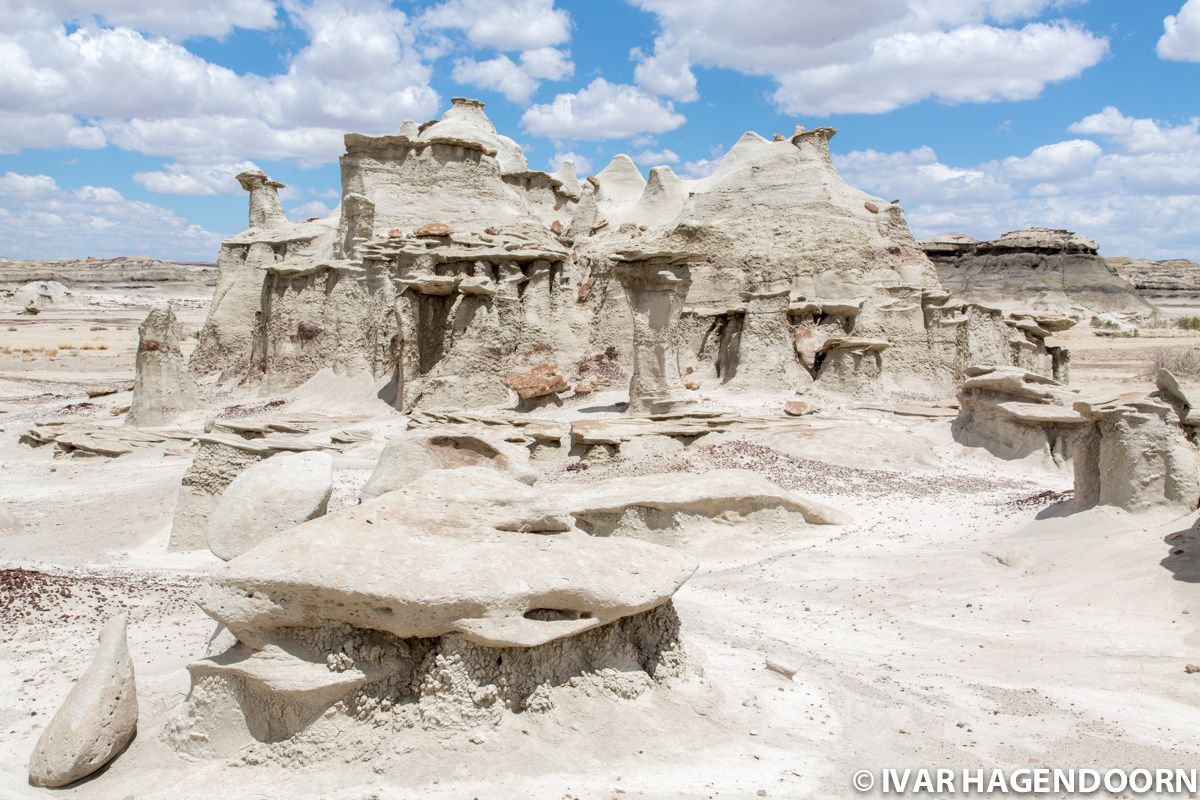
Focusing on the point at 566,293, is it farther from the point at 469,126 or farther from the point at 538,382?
the point at 469,126

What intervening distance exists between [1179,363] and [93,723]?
28551 mm

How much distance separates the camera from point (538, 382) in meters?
15.3

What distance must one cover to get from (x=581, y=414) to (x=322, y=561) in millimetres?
11187

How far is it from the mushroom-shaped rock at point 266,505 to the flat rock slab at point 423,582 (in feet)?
3.65

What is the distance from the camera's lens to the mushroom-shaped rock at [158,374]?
16.5 metres

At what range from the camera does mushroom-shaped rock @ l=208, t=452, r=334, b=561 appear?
528 cm

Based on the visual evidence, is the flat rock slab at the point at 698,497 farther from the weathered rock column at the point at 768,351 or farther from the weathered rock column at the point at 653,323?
the weathered rock column at the point at 768,351

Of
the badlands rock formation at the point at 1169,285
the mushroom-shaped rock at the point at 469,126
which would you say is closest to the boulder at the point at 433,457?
the mushroom-shaped rock at the point at 469,126

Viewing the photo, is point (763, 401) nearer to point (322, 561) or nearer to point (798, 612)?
point (798, 612)

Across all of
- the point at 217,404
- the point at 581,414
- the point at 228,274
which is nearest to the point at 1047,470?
the point at 581,414

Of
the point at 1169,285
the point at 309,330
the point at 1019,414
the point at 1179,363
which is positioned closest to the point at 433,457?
the point at 1019,414

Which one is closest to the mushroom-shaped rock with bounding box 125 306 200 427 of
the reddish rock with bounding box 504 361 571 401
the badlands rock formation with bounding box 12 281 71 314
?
the reddish rock with bounding box 504 361 571 401

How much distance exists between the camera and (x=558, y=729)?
12.7ft

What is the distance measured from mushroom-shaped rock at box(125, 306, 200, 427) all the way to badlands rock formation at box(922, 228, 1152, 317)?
51.7 metres
